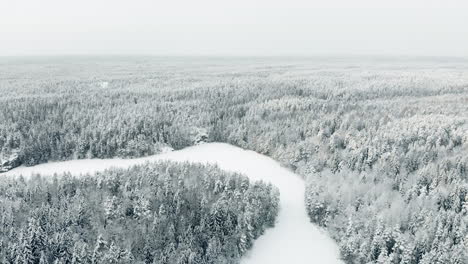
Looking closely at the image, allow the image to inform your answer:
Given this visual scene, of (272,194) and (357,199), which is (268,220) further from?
(357,199)

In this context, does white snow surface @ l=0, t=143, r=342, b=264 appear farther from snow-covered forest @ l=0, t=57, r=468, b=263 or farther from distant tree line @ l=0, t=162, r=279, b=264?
distant tree line @ l=0, t=162, r=279, b=264

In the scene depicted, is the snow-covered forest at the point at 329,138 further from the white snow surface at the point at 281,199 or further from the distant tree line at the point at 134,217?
the distant tree line at the point at 134,217

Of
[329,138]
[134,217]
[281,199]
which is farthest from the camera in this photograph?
[329,138]

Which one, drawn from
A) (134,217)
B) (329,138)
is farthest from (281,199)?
(134,217)

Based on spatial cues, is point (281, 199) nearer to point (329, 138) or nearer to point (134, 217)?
point (329, 138)

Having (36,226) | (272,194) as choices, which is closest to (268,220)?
(272,194)

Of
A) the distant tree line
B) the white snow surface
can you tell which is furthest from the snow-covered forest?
the distant tree line

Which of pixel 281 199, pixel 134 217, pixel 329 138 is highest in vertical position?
pixel 329 138

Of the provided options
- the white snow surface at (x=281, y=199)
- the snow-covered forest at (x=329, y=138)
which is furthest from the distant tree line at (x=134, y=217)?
the snow-covered forest at (x=329, y=138)
